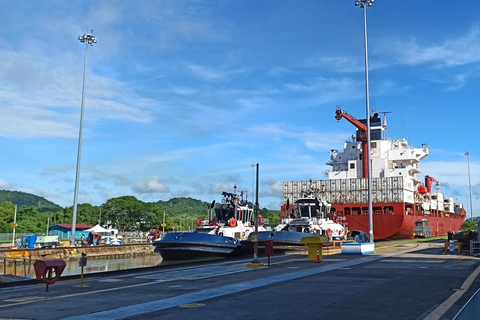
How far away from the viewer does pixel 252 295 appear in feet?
39.9

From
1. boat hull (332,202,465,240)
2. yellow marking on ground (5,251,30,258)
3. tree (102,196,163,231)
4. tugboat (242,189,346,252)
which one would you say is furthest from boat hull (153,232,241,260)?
tree (102,196,163,231)

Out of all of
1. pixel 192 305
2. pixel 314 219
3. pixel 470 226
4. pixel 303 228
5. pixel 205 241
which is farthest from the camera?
pixel 470 226

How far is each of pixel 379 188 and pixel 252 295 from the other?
2103 inches

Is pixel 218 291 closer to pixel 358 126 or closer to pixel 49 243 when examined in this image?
pixel 49 243

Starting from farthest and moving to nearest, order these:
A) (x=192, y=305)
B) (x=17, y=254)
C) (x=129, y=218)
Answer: (x=129, y=218) < (x=17, y=254) < (x=192, y=305)

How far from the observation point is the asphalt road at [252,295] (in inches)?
381

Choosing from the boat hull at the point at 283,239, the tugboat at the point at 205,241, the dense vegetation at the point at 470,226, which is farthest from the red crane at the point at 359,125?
the dense vegetation at the point at 470,226

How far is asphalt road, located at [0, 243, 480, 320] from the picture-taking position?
31.8 ft

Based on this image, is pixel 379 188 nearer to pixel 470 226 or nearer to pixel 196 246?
pixel 196 246

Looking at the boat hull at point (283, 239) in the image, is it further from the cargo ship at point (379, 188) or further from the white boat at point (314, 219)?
the cargo ship at point (379, 188)

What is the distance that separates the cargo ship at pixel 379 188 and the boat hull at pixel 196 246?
2032 cm

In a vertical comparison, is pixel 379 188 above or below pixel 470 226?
above

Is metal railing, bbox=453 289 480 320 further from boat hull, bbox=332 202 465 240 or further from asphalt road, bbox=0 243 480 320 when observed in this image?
boat hull, bbox=332 202 465 240

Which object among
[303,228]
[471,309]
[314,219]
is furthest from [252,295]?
[314,219]
